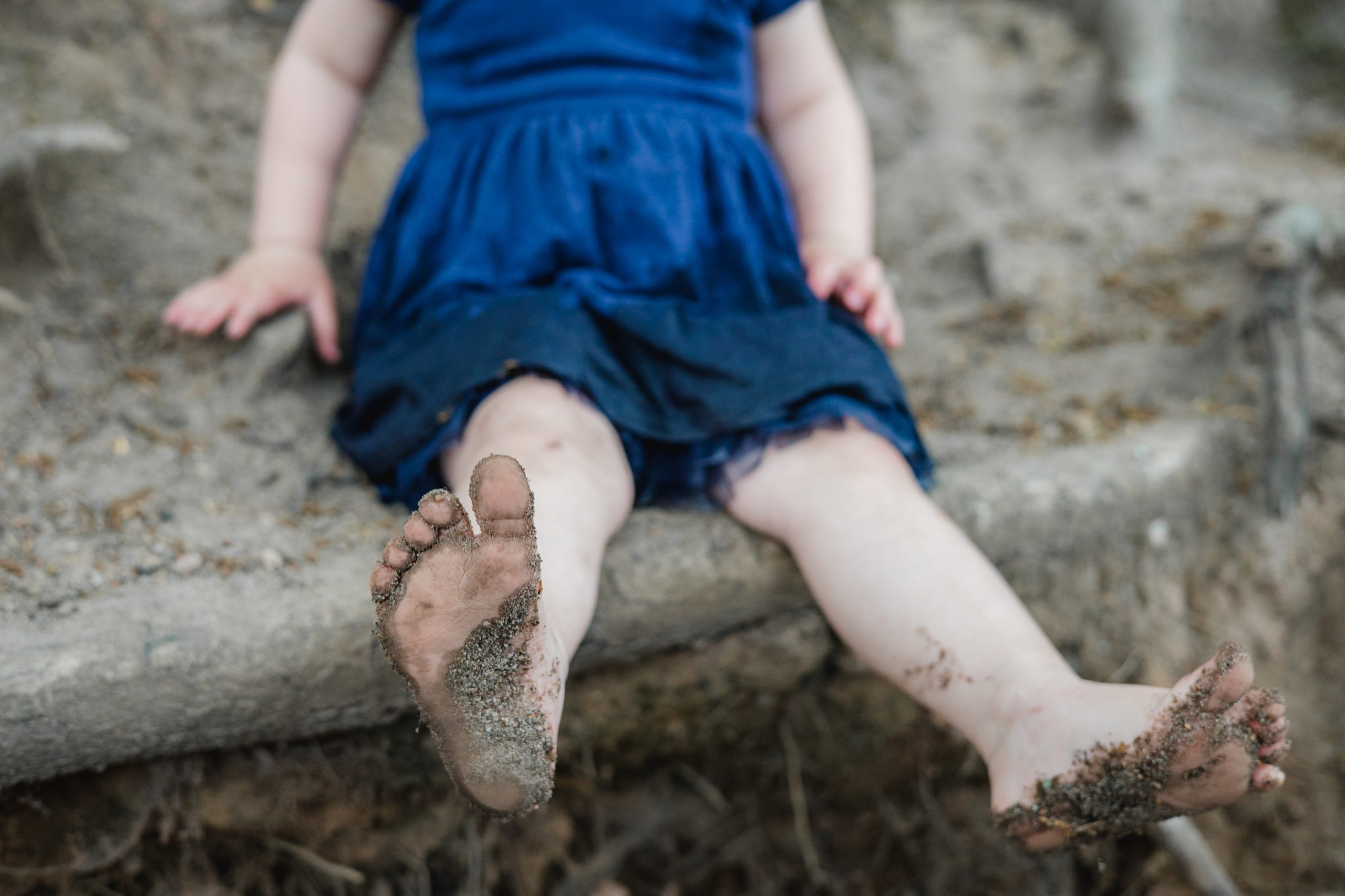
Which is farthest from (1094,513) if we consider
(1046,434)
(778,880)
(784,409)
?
(778,880)

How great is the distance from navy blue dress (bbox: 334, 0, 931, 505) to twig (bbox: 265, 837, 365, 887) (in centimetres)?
40

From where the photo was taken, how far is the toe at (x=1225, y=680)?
0.71 metres

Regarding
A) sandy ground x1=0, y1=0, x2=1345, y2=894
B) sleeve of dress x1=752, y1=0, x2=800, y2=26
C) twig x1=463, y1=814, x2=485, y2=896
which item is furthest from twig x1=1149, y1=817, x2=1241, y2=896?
sleeve of dress x1=752, y1=0, x2=800, y2=26

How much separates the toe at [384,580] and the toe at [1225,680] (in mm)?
596

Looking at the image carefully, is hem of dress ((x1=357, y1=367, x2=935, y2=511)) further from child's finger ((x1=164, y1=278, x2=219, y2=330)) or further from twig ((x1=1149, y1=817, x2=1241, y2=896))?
twig ((x1=1149, y1=817, x2=1241, y2=896))

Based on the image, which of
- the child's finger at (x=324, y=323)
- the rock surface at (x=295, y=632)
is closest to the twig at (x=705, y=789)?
the rock surface at (x=295, y=632)

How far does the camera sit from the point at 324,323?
1.32 metres

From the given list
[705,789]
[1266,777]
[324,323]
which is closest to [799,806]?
[705,789]

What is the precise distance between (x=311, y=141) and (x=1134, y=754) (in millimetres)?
1260

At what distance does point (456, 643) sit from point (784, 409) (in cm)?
47

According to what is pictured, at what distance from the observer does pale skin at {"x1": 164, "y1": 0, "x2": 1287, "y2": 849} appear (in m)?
0.76

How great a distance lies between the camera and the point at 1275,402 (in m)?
1.39

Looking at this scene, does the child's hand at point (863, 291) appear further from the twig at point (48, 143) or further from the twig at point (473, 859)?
the twig at point (48, 143)

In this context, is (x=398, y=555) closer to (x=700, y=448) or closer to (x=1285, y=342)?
(x=700, y=448)
